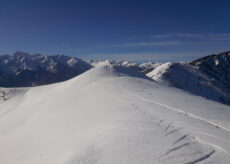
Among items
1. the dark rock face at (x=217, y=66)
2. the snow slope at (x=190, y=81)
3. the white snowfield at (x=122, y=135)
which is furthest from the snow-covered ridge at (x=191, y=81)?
the white snowfield at (x=122, y=135)

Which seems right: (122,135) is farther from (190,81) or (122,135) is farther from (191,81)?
(191,81)

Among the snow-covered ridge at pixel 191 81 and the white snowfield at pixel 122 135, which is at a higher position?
the white snowfield at pixel 122 135

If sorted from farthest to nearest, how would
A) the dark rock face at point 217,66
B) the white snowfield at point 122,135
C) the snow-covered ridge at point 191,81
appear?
the dark rock face at point 217,66 → the snow-covered ridge at point 191,81 → the white snowfield at point 122,135

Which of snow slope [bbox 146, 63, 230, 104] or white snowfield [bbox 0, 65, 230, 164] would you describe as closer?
white snowfield [bbox 0, 65, 230, 164]

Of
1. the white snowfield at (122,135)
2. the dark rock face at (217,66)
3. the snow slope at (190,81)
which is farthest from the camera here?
the dark rock face at (217,66)

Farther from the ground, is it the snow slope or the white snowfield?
the white snowfield

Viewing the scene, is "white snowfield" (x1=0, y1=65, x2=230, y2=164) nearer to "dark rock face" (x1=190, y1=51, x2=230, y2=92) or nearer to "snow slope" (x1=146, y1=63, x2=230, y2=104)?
"snow slope" (x1=146, y1=63, x2=230, y2=104)

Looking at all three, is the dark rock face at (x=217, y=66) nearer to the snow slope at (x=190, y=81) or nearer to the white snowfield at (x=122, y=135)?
→ the snow slope at (x=190, y=81)

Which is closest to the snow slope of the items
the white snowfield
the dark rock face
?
the dark rock face

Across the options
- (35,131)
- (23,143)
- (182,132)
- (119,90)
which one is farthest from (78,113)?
(182,132)

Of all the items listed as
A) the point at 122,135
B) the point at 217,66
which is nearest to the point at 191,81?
the point at 217,66

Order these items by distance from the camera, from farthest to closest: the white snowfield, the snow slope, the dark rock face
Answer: the dark rock face
the snow slope
the white snowfield

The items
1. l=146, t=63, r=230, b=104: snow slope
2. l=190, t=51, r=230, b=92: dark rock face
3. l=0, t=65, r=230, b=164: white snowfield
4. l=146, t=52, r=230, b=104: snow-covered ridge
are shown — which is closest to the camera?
l=0, t=65, r=230, b=164: white snowfield
